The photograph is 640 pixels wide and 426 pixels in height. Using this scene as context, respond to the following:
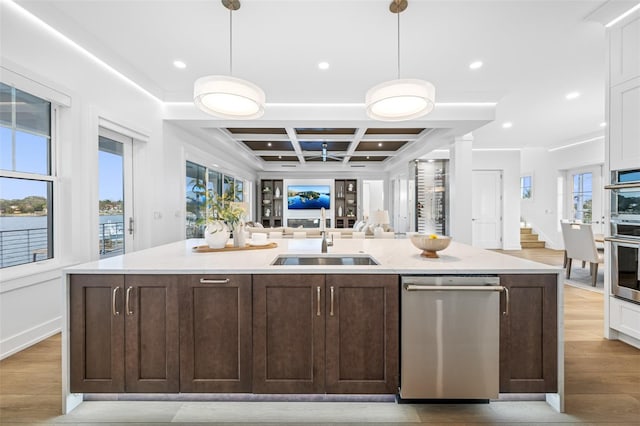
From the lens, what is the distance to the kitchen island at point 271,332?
1747 mm

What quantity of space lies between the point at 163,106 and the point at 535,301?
492 cm

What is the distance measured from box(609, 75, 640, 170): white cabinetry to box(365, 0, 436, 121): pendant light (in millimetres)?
1798

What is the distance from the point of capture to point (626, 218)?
102 inches

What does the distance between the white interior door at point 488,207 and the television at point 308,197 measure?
14.8 ft

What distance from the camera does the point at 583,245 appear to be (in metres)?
4.50

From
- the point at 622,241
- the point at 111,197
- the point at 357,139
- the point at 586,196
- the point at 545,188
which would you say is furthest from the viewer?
the point at 545,188

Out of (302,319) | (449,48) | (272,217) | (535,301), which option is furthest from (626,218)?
(272,217)

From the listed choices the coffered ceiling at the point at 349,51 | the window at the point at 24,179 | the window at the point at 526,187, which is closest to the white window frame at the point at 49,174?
the window at the point at 24,179

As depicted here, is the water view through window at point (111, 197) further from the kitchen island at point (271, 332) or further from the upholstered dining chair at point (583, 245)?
the upholstered dining chair at point (583, 245)

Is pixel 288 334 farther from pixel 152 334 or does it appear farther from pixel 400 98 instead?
pixel 400 98

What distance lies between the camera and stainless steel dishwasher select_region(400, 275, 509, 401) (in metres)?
1.73

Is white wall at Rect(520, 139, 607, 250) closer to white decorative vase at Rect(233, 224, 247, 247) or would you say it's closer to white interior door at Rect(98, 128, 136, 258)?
white decorative vase at Rect(233, 224, 247, 247)

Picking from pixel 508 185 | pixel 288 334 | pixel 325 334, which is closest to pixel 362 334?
pixel 325 334

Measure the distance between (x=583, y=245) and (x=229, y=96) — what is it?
17.5ft
